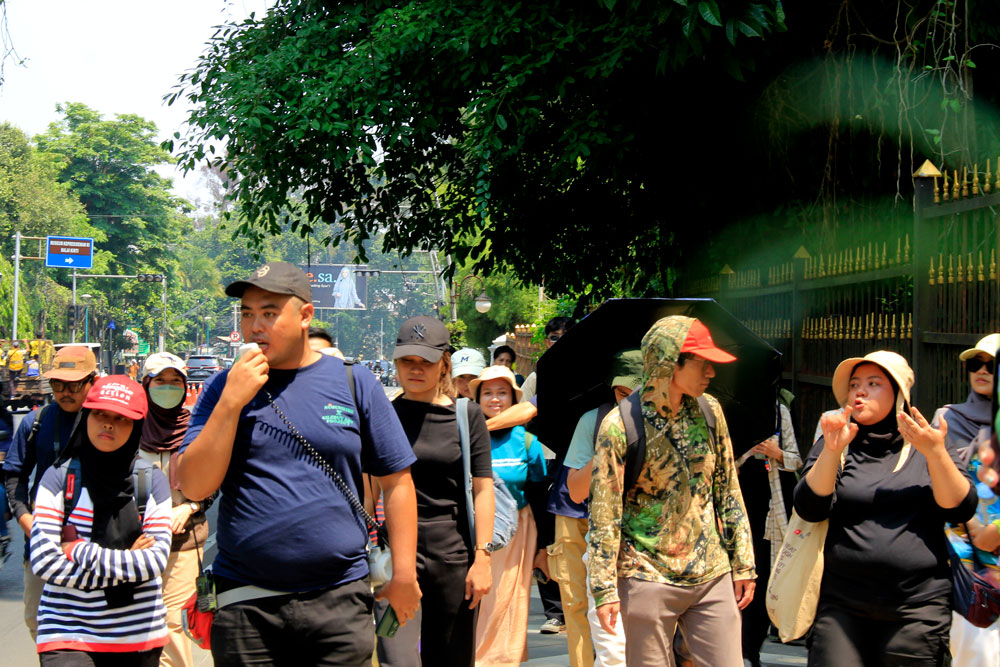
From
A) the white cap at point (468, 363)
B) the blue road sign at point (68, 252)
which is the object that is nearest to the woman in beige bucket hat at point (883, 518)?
the white cap at point (468, 363)

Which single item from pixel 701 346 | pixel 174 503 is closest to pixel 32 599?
pixel 174 503

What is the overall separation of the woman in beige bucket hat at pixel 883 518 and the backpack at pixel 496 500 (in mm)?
1496

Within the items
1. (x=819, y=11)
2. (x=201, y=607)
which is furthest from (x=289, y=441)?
(x=819, y=11)

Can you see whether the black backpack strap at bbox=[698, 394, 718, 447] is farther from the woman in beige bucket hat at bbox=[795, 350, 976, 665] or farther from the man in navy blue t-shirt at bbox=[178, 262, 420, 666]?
the man in navy blue t-shirt at bbox=[178, 262, 420, 666]

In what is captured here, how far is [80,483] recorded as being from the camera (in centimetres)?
443

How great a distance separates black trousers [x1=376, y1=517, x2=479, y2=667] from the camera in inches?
195

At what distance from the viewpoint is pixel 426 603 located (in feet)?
16.4

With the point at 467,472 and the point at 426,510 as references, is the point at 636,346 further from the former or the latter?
the point at 426,510

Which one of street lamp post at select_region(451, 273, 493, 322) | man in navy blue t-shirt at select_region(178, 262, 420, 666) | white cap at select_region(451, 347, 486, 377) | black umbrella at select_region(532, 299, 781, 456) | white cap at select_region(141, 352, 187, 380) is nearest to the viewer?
man in navy blue t-shirt at select_region(178, 262, 420, 666)

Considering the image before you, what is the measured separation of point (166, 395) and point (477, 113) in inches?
199

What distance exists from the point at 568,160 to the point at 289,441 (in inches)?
283

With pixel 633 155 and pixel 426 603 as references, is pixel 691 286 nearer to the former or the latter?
pixel 633 155

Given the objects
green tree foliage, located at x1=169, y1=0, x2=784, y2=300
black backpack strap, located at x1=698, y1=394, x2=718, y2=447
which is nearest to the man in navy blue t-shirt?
black backpack strap, located at x1=698, y1=394, x2=718, y2=447

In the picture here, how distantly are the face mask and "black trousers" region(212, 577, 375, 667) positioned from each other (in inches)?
116
